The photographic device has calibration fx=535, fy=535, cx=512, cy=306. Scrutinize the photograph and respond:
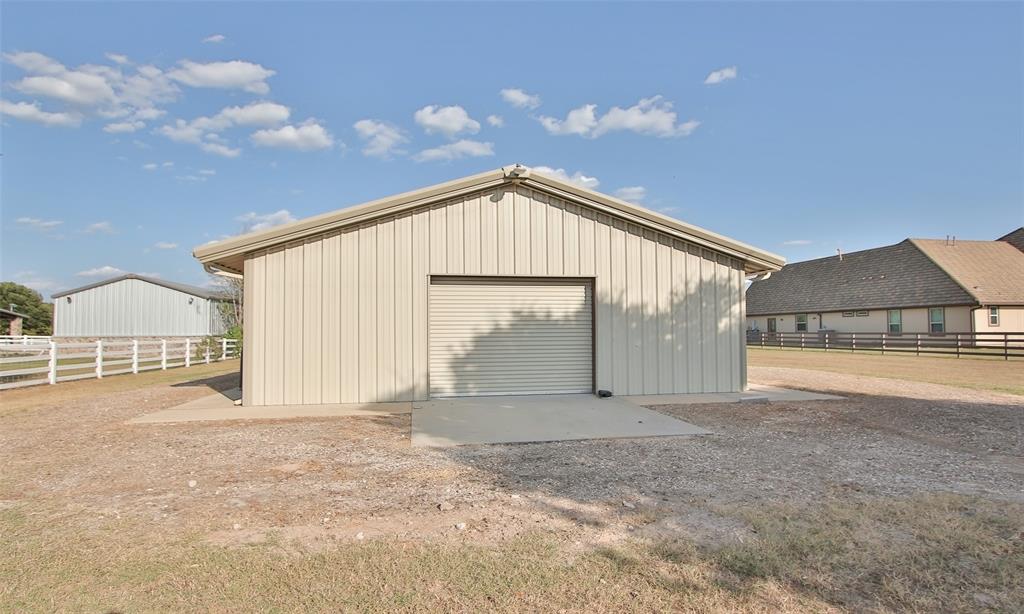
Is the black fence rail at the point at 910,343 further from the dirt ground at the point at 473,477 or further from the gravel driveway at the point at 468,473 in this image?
the gravel driveway at the point at 468,473

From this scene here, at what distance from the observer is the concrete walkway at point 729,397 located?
929cm

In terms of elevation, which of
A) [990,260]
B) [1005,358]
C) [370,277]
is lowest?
[1005,358]

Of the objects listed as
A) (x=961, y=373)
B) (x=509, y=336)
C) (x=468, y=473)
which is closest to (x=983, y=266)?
(x=961, y=373)

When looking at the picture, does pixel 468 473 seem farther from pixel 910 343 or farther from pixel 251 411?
pixel 910 343

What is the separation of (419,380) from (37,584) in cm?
670

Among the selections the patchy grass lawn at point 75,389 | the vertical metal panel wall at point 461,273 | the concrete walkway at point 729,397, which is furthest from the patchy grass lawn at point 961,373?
the patchy grass lawn at point 75,389

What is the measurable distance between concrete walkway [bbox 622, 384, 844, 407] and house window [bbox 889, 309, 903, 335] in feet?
78.7

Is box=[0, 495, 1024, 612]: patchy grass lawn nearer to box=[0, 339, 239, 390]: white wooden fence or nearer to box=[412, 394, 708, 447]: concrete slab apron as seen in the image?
box=[412, 394, 708, 447]: concrete slab apron

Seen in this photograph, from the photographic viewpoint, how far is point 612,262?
10.1 metres

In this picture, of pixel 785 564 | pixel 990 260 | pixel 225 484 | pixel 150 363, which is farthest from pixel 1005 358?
pixel 150 363

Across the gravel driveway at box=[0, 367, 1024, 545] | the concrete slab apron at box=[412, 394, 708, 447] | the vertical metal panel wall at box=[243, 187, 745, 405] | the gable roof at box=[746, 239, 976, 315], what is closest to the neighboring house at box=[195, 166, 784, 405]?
the vertical metal panel wall at box=[243, 187, 745, 405]

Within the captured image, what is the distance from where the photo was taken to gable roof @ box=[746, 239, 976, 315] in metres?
27.7

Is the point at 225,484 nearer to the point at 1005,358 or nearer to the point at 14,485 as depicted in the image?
the point at 14,485

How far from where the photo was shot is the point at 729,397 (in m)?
9.69
